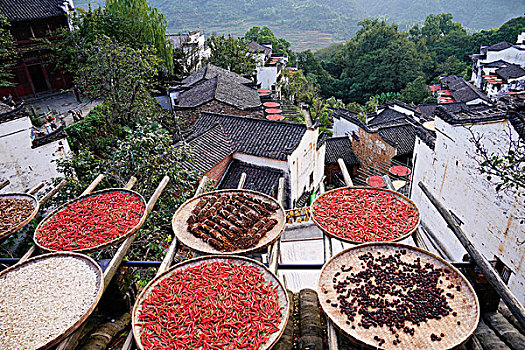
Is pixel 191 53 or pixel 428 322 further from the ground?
pixel 191 53

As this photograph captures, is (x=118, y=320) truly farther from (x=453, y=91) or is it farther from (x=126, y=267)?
(x=453, y=91)

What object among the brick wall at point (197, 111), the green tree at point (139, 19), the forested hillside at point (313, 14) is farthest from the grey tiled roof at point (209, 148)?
the forested hillside at point (313, 14)

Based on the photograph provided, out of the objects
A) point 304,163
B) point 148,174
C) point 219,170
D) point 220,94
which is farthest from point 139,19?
point 148,174

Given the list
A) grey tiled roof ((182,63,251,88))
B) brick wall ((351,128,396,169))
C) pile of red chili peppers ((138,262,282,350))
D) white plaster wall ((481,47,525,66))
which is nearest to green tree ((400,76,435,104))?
white plaster wall ((481,47,525,66))

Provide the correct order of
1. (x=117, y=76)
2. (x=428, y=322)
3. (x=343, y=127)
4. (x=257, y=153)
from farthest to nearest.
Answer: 1. (x=343, y=127)
2. (x=257, y=153)
3. (x=117, y=76)
4. (x=428, y=322)

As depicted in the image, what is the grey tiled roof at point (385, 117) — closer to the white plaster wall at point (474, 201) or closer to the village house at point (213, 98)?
the village house at point (213, 98)

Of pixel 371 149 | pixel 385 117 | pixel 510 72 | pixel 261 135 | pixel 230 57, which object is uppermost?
pixel 230 57

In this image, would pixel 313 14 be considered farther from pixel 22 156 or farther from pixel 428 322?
pixel 428 322
